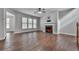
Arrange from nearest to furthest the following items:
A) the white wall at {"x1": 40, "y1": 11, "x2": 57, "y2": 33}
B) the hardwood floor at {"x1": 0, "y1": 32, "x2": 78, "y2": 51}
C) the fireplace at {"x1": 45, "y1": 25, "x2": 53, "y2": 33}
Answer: the hardwood floor at {"x1": 0, "y1": 32, "x2": 78, "y2": 51}
the white wall at {"x1": 40, "y1": 11, "x2": 57, "y2": 33}
the fireplace at {"x1": 45, "y1": 25, "x2": 53, "y2": 33}

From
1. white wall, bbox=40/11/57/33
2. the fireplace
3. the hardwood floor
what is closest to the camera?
the hardwood floor

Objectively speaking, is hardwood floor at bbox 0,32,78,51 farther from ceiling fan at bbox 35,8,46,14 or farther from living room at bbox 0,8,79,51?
ceiling fan at bbox 35,8,46,14

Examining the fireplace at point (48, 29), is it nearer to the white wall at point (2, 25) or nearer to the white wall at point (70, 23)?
the white wall at point (70, 23)

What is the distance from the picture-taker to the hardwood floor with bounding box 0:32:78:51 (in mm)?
2250

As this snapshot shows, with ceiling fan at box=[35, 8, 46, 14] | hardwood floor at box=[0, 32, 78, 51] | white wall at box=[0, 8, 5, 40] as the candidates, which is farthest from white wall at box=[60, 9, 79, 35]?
white wall at box=[0, 8, 5, 40]

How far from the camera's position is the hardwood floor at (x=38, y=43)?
2.25 meters

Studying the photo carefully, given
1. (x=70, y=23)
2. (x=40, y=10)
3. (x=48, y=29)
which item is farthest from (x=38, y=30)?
(x=70, y=23)

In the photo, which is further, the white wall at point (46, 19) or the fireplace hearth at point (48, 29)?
the fireplace hearth at point (48, 29)

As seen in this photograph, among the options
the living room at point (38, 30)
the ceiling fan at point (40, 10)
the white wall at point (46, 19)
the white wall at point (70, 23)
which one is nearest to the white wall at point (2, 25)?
the living room at point (38, 30)

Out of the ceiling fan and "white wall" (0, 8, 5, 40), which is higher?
the ceiling fan

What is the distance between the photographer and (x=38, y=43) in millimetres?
2303

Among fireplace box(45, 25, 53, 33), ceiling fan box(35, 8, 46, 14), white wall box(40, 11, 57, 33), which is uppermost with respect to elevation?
ceiling fan box(35, 8, 46, 14)
